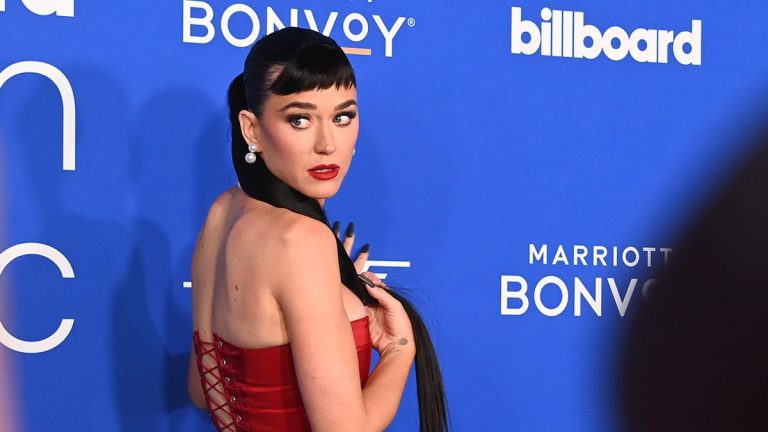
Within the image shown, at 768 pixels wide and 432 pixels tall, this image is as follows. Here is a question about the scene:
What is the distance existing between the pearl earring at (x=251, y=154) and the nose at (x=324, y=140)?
104mm

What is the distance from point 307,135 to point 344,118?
7 cm

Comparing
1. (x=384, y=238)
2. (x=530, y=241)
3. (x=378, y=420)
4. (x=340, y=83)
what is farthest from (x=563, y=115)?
(x=378, y=420)

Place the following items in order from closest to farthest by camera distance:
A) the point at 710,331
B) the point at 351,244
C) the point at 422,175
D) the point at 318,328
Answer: the point at 318,328, the point at 351,244, the point at 422,175, the point at 710,331

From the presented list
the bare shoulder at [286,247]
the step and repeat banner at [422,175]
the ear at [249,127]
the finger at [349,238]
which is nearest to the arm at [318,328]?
the bare shoulder at [286,247]

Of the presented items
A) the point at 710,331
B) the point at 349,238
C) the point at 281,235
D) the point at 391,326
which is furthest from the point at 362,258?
the point at 710,331

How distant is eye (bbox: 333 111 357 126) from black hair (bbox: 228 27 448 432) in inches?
1.9

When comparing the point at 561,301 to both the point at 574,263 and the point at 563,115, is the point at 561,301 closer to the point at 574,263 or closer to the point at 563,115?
the point at 574,263

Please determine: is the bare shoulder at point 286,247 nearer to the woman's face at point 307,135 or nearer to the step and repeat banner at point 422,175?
the woman's face at point 307,135

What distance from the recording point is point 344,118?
5.66 ft

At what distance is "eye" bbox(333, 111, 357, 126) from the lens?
67.6 inches

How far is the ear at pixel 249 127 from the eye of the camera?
1718mm

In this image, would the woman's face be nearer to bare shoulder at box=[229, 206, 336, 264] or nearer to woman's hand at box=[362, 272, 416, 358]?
bare shoulder at box=[229, 206, 336, 264]

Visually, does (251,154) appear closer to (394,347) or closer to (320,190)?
(320,190)

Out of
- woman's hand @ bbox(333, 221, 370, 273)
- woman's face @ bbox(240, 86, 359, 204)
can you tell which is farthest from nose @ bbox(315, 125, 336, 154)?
woman's hand @ bbox(333, 221, 370, 273)
